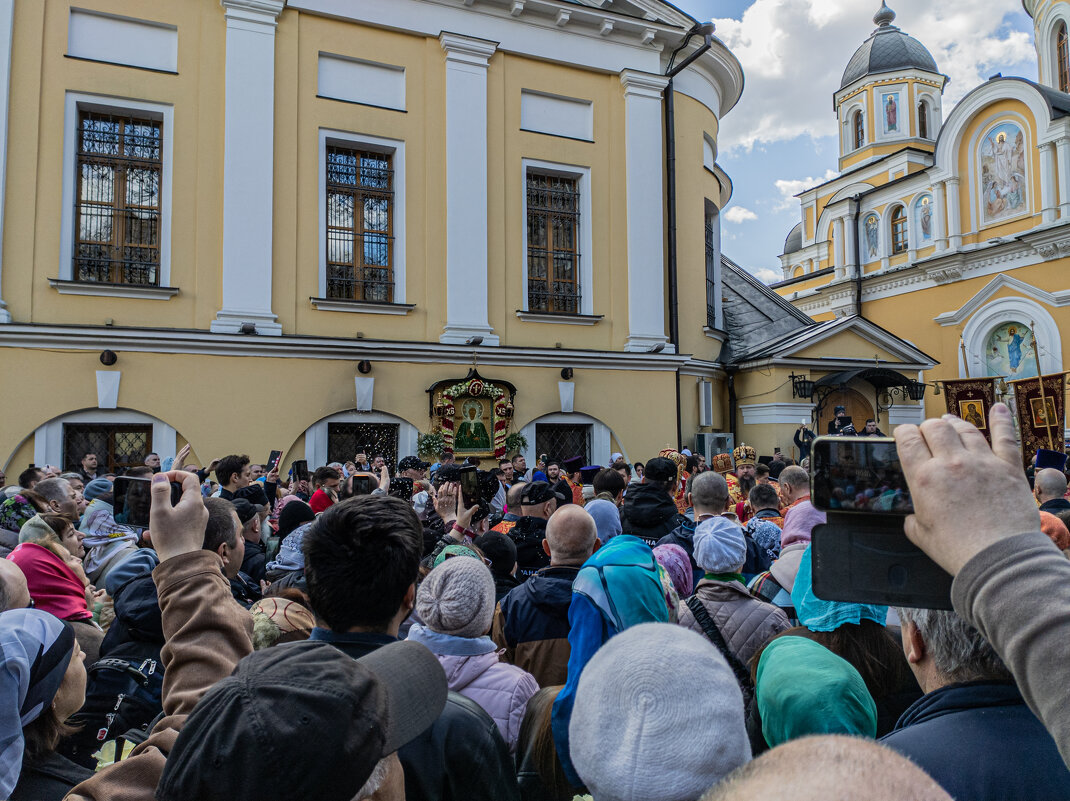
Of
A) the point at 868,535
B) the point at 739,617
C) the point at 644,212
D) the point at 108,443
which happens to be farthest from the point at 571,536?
the point at 644,212

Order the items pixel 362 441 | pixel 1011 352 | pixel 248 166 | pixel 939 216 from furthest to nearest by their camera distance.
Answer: pixel 939 216
pixel 1011 352
pixel 362 441
pixel 248 166

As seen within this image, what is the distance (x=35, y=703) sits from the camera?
6.07 feet

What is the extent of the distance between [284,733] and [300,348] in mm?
11803

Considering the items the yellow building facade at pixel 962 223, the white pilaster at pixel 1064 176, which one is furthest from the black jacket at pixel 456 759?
the white pilaster at pixel 1064 176

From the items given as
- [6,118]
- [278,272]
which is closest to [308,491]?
[278,272]

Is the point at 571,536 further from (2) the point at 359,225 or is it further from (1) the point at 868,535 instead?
(2) the point at 359,225

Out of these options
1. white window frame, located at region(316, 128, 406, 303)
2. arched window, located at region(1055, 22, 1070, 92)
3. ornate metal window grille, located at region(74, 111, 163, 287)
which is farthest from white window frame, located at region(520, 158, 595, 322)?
arched window, located at region(1055, 22, 1070, 92)

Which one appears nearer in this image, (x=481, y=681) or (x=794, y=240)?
(x=481, y=681)

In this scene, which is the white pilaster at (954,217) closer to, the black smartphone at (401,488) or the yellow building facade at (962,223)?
the yellow building facade at (962,223)

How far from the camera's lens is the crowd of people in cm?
100

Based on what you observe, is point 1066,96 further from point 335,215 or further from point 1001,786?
point 1001,786

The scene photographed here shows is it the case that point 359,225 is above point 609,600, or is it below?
above

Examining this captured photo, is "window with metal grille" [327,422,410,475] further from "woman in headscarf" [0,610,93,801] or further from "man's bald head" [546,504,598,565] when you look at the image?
"woman in headscarf" [0,610,93,801]

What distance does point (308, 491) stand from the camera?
29.7 feet
